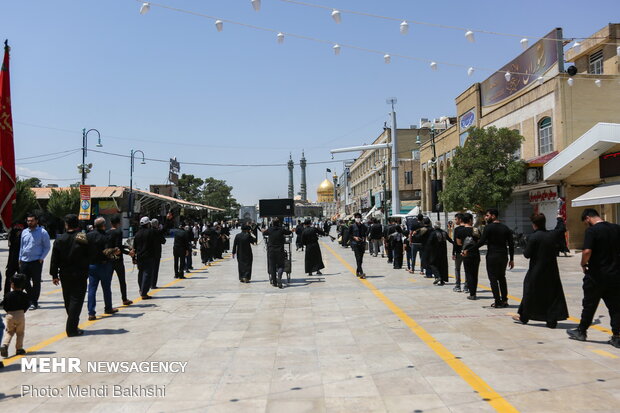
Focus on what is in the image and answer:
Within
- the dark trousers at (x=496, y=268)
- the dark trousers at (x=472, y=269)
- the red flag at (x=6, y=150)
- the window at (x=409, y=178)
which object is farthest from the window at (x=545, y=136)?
the window at (x=409, y=178)

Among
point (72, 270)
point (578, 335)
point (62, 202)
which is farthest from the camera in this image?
point (62, 202)

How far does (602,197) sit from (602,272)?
13.8m

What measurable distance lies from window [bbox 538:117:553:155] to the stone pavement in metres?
15.9

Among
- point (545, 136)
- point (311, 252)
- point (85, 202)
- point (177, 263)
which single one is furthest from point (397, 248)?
point (85, 202)

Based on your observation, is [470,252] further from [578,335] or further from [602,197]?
[602,197]

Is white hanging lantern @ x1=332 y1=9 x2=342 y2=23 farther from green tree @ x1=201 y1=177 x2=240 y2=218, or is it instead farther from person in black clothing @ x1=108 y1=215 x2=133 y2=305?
green tree @ x1=201 y1=177 x2=240 y2=218

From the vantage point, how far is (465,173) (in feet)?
77.4

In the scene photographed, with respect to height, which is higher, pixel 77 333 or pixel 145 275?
pixel 145 275

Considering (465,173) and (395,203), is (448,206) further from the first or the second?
(395,203)

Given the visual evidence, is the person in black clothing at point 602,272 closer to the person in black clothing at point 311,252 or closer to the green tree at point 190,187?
the person in black clothing at point 311,252

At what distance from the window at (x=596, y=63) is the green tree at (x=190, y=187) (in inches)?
2872

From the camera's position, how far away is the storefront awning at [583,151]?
59.0 ft

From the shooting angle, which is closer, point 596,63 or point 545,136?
point 545,136

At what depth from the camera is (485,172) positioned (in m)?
23.2
